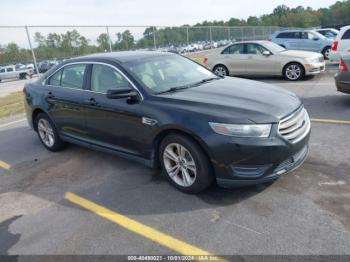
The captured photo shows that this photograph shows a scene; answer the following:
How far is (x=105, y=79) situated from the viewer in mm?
4703

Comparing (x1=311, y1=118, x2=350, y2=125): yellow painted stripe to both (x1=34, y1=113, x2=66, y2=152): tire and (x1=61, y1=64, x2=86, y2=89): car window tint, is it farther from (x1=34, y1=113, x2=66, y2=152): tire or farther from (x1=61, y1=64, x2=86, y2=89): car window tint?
(x1=34, y1=113, x2=66, y2=152): tire

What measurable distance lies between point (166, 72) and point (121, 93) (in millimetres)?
899

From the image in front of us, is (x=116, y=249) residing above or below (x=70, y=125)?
below

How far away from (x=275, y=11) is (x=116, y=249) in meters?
126

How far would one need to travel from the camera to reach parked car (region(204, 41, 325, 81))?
1116 cm

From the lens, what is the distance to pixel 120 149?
462 cm

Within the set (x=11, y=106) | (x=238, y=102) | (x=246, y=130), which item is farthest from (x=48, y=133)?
(x=11, y=106)

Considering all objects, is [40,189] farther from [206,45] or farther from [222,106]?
[206,45]

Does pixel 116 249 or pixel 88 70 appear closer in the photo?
pixel 116 249

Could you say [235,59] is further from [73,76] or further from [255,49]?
[73,76]

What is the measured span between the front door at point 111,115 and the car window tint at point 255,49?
27.7ft

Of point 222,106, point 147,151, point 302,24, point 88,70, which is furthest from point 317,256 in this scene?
point 302,24

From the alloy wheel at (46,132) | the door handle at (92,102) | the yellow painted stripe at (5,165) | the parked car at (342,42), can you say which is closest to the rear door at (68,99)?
the door handle at (92,102)

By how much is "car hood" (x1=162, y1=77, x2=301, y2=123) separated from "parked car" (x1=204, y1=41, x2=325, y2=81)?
24.2 feet
